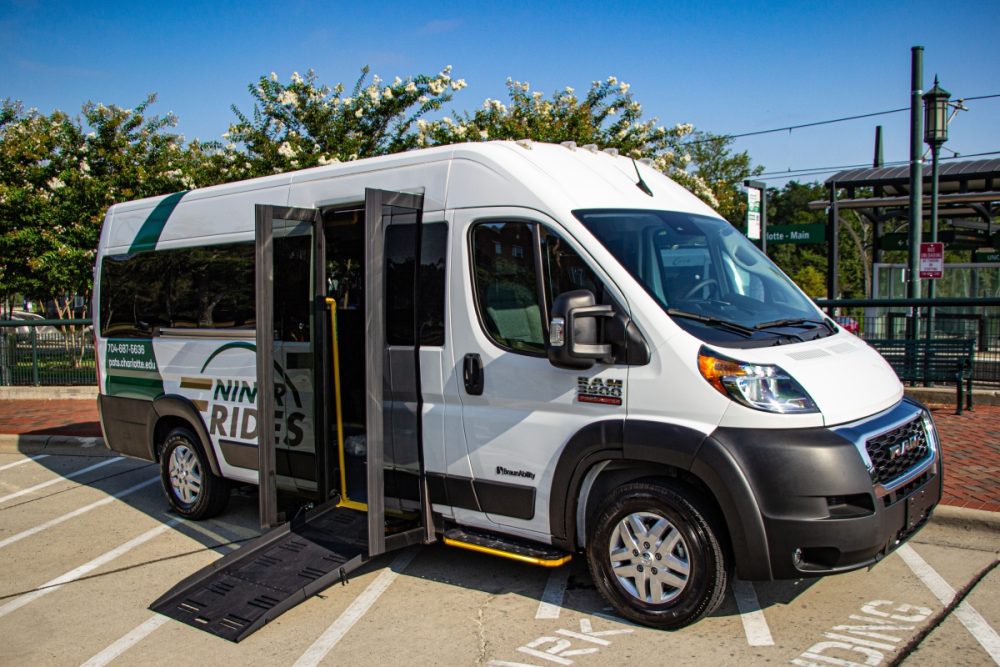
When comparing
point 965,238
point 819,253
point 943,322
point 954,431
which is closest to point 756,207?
point 943,322

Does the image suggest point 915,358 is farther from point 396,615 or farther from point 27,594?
point 27,594

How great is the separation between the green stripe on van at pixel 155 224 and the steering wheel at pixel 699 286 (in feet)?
14.0

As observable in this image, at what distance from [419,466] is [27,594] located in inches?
103

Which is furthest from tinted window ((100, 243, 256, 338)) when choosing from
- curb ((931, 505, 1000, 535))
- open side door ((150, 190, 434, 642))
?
curb ((931, 505, 1000, 535))

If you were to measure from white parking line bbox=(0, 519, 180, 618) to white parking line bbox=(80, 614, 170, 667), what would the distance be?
957 mm

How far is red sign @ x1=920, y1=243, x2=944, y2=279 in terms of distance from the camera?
13.5 meters

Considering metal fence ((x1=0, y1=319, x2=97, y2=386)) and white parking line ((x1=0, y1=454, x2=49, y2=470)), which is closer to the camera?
white parking line ((x1=0, y1=454, x2=49, y2=470))

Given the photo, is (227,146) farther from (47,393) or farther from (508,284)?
(508,284)

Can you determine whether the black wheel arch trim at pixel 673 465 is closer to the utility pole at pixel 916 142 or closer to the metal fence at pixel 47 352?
the utility pole at pixel 916 142

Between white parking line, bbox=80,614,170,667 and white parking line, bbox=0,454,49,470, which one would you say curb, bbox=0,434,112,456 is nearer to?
white parking line, bbox=0,454,49,470

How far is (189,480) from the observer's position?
21.9 ft

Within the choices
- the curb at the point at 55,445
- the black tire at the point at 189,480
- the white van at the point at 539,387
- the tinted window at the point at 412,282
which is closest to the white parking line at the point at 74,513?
the black tire at the point at 189,480

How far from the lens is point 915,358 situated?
988 centimetres

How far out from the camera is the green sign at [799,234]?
793 inches
